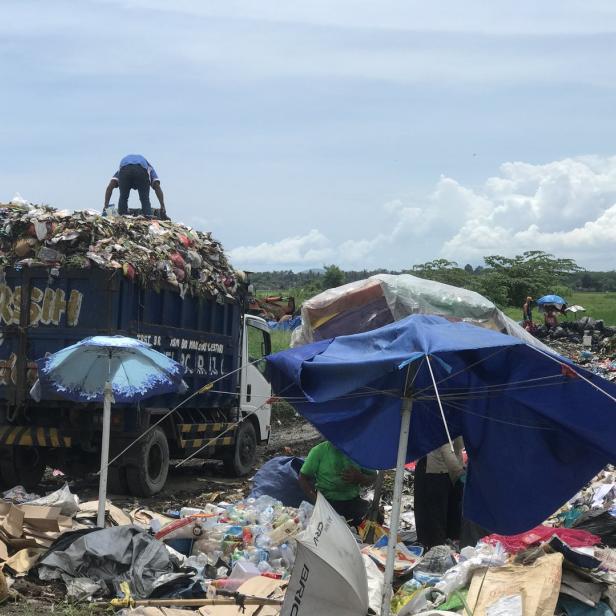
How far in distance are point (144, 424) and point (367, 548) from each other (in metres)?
4.34

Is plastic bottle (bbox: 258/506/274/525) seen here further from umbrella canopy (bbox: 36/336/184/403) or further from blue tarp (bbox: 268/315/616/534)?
blue tarp (bbox: 268/315/616/534)

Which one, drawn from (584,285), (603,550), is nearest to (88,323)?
(603,550)

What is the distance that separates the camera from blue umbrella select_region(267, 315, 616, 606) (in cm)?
548

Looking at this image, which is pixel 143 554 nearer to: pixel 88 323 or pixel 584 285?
pixel 88 323

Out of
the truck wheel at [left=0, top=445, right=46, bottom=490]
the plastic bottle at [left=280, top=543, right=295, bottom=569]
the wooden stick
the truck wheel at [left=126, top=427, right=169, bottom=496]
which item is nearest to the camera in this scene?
the wooden stick

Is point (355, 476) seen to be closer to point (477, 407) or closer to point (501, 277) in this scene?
point (477, 407)

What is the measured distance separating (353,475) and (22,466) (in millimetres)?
4890

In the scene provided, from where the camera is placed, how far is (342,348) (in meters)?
5.79

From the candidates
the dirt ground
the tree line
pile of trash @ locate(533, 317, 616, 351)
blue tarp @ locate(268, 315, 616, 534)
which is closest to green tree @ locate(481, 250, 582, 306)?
the tree line

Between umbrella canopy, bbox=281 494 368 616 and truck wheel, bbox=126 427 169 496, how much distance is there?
560 centimetres

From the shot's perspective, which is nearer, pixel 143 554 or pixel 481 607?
pixel 481 607

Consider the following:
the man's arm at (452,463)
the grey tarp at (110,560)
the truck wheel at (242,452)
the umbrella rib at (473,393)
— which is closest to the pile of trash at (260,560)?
the grey tarp at (110,560)

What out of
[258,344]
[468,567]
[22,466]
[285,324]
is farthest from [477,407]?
[285,324]

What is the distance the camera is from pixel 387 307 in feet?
28.6
